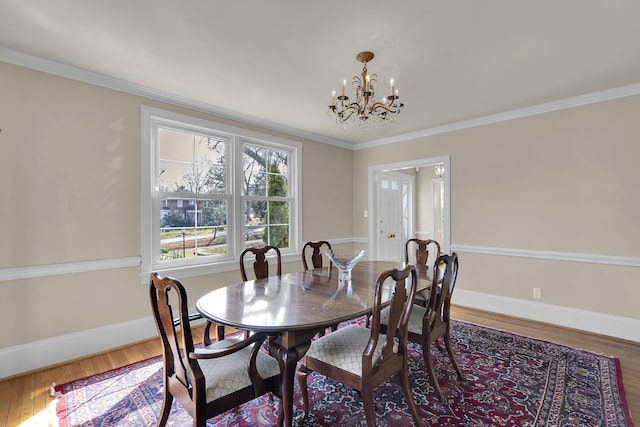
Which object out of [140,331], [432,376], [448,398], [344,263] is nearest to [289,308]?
[344,263]

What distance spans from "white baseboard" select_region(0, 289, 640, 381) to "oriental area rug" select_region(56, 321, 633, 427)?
0.47 m

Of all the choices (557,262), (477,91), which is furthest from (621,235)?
(477,91)

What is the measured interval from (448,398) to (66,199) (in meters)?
3.40

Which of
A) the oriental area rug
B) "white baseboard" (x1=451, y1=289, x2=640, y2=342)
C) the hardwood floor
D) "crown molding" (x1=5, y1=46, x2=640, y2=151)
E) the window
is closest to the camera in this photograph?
the oriental area rug

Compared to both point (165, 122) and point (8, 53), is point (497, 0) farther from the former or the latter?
point (8, 53)

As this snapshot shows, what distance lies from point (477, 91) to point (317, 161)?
8.08 feet

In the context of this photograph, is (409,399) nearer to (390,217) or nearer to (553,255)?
(553,255)

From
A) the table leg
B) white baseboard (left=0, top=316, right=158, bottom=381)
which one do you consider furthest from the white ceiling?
white baseboard (left=0, top=316, right=158, bottom=381)

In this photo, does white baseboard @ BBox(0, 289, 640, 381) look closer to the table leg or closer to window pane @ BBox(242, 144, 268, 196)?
window pane @ BBox(242, 144, 268, 196)

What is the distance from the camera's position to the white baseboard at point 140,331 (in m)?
2.45

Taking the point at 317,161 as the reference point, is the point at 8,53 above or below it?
above

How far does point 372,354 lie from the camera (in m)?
1.58

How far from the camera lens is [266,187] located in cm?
429

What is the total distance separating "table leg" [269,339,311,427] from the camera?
5.05ft
